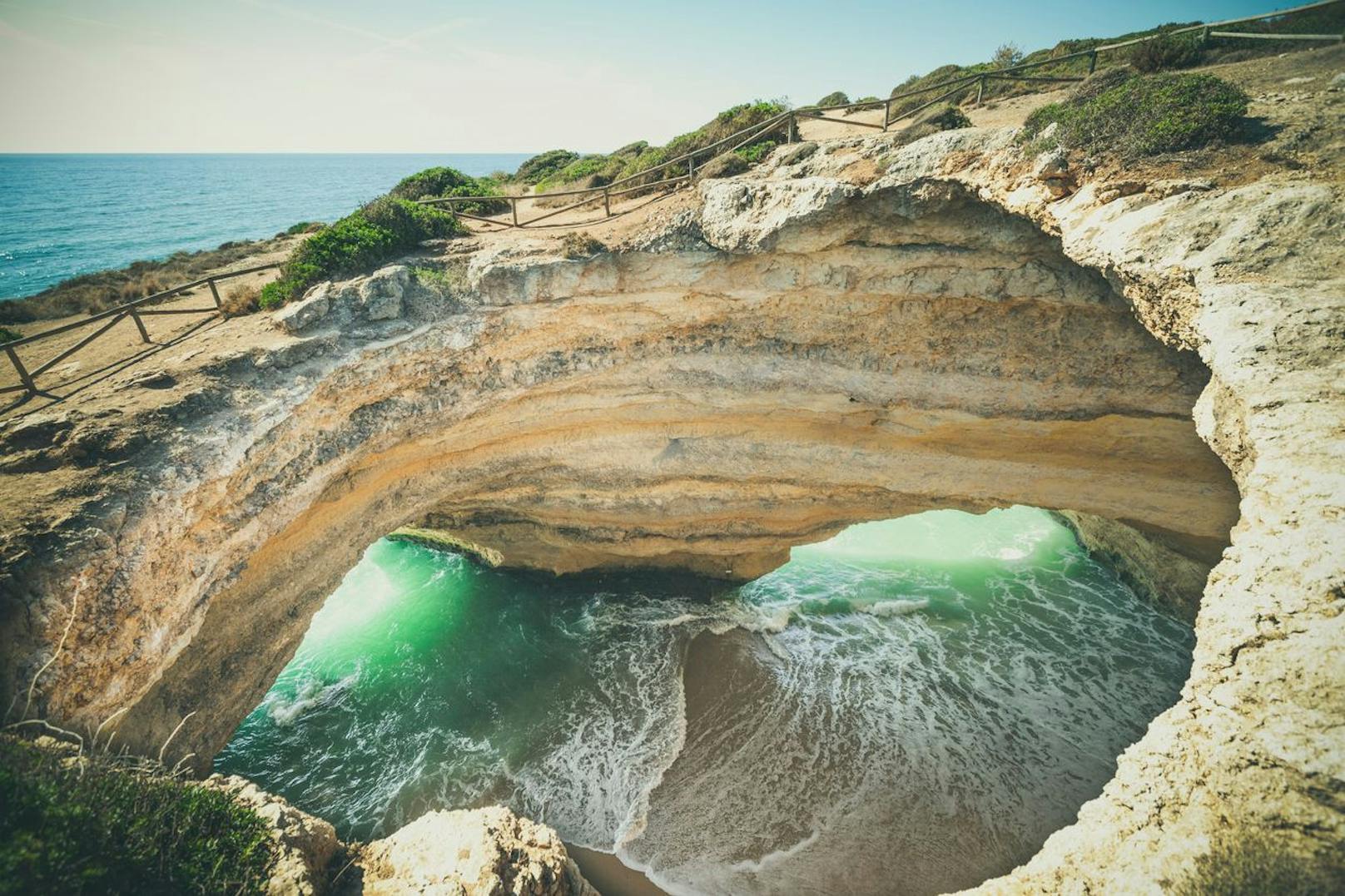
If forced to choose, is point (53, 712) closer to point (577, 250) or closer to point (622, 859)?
point (622, 859)

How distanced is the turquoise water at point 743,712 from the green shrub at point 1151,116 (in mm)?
10386

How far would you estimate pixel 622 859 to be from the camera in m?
8.68

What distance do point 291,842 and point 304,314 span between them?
26.5 feet

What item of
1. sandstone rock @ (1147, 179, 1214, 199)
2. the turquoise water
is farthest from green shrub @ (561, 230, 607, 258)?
the turquoise water

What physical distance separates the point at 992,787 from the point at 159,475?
46.4ft

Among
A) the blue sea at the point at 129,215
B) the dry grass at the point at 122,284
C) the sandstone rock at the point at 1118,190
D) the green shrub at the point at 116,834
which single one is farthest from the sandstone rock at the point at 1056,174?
the dry grass at the point at 122,284

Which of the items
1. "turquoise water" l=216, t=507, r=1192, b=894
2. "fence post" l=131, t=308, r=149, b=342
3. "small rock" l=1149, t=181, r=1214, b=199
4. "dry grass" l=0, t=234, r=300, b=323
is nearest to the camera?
"small rock" l=1149, t=181, r=1214, b=199

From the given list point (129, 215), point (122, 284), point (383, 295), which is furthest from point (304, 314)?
point (129, 215)

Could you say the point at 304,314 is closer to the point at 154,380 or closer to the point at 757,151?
the point at 154,380

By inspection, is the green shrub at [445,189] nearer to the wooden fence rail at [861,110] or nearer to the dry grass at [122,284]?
the wooden fence rail at [861,110]

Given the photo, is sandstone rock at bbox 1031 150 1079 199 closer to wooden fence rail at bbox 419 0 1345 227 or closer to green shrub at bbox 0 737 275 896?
wooden fence rail at bbox 419 0 1345 227

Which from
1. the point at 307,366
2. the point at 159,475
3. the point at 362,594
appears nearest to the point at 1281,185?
the point at 307,366

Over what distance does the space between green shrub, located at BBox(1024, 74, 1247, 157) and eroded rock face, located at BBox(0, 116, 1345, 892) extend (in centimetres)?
90

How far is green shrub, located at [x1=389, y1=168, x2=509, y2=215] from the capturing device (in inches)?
603
